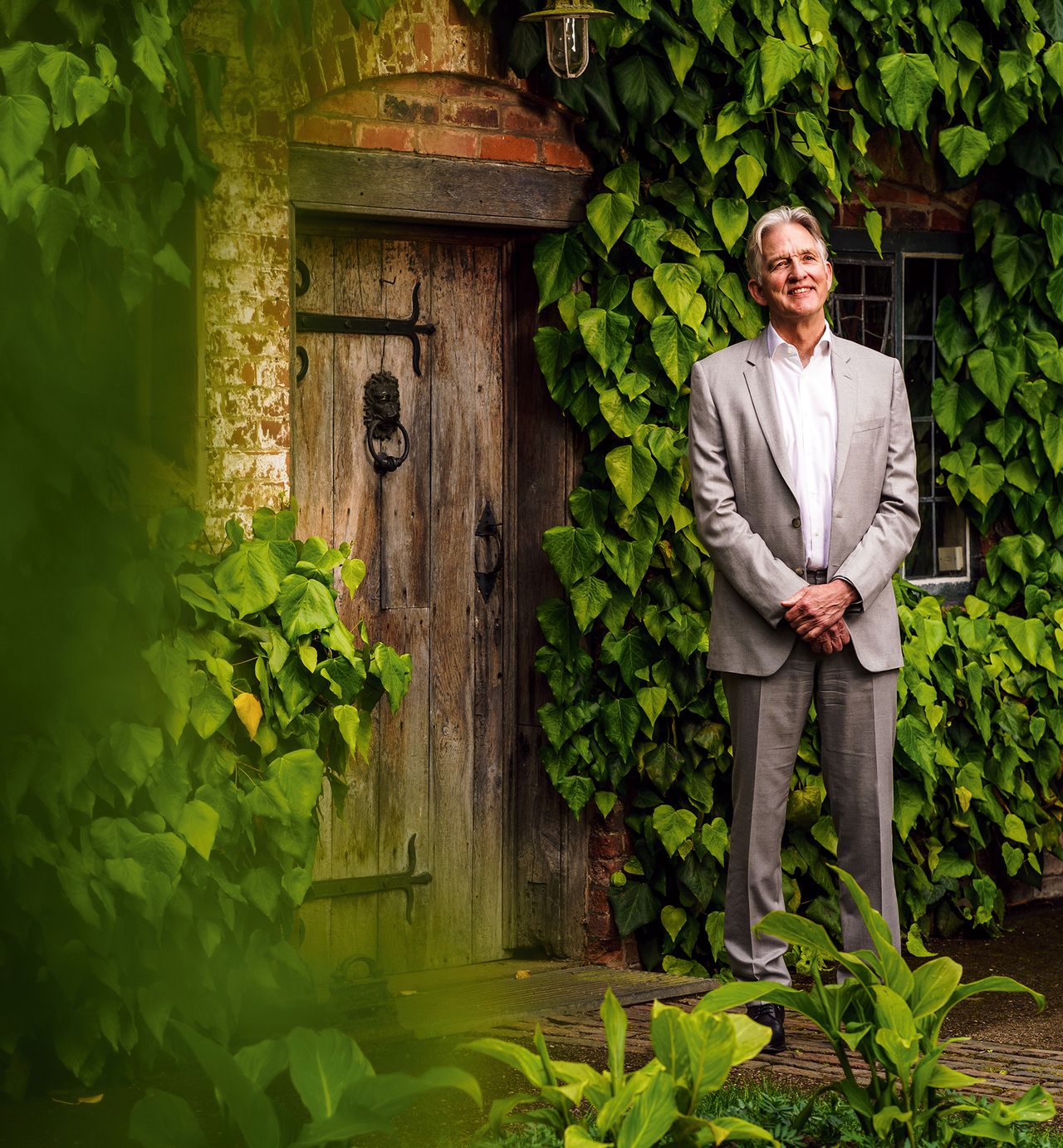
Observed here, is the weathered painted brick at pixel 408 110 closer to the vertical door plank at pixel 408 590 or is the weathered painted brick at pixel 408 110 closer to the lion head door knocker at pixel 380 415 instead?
the vertical door plank at pixel 408 590

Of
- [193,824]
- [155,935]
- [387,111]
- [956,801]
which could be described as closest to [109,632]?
[155,935]

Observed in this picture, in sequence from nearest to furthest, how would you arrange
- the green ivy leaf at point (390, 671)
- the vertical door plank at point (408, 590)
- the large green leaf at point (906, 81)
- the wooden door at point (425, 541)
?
the green ivy leaf at point (390, 671), the wooden door at point (425, 541), the vertical door plank at point (408, 590), the large green leaf at point (906, 81)

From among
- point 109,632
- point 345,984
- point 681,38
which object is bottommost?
point 345,984

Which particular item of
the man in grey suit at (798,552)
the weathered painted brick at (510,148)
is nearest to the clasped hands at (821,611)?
the man in grey suit at (798,552)

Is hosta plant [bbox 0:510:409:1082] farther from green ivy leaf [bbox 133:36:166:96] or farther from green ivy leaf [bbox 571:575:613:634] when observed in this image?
green ivy leaf [bbox 133:36:166:96]

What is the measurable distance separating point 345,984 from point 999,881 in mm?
5404

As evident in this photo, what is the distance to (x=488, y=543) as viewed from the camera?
5.10 metres

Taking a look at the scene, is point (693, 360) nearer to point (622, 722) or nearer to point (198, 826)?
point (622, 722)

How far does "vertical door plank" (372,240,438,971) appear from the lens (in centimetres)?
487

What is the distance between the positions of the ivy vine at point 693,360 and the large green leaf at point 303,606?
114 cm

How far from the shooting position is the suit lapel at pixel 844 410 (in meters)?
3.83

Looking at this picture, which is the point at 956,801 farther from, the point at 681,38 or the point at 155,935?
the point at 155,935

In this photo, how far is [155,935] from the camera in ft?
4.81

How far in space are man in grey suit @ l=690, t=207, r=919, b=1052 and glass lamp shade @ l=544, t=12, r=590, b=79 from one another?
0.95 m
